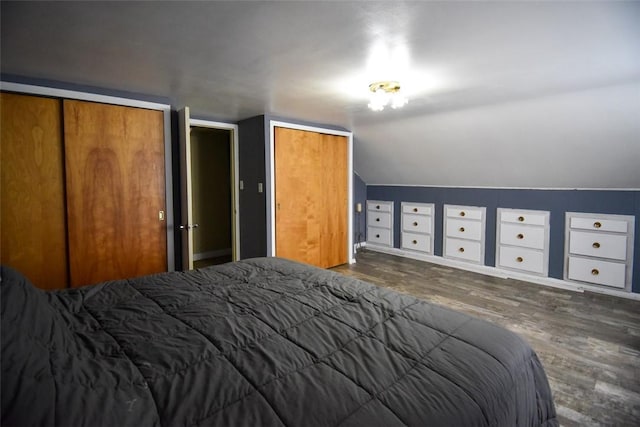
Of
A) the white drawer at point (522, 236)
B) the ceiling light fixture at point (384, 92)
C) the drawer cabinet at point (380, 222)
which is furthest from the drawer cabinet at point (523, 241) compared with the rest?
the ceiling light fixture at point (384, 92)

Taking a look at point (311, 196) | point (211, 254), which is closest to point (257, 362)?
point (311, 196)

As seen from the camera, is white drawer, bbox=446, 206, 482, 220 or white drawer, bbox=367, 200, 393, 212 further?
white drawer, bbox=367, 200, 393, 212

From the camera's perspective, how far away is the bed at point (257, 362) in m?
0.90

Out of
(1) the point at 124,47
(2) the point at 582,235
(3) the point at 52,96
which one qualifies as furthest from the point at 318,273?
(2) the point at 582,235

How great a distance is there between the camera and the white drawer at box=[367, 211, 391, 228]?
598 centimetres

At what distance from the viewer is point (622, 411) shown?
6.26 feet

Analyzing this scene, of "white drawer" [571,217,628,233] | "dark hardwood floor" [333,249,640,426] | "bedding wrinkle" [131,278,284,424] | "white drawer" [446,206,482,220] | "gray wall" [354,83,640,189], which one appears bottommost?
"dark hardwood floor" [333,249,640,426]

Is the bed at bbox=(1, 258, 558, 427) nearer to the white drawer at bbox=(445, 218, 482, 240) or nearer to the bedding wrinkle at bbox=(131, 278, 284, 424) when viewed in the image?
the bedding wrinkle at bbox=(131, 278, 284, 424)

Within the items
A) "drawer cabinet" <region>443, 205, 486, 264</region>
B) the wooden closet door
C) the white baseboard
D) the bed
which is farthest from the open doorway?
the bed

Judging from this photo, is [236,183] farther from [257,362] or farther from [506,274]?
[506,274]

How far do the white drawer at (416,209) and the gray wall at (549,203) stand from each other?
0.10m

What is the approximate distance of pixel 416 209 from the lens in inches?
219

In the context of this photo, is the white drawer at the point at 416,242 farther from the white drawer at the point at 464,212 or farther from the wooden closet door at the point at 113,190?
the wooden closet door at the point at 113,190

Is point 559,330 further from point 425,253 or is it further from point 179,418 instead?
point 179,418
